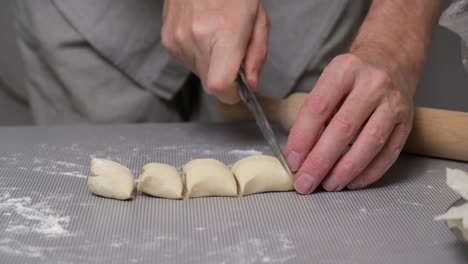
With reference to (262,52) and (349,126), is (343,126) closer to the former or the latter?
(349,126)

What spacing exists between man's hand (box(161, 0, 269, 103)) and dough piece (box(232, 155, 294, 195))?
114mm

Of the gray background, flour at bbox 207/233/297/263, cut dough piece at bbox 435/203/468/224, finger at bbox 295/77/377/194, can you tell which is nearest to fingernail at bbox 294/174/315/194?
finger at bbox 295/77/377/194

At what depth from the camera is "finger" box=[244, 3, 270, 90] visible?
0.97m

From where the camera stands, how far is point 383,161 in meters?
0.96

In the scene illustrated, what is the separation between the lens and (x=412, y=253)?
2.47 ft

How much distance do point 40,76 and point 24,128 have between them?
10.8 inches

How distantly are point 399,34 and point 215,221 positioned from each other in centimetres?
48

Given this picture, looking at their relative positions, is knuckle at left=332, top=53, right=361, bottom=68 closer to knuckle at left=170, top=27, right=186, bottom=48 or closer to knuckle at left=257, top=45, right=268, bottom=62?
knuckle at left=257, top=45, right=268, bottom=62

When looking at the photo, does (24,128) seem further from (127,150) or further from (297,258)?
(297,258)

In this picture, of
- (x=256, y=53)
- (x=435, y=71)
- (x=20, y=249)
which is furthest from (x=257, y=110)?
(x=435, y=71)

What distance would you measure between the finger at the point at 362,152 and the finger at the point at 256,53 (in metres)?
0.17

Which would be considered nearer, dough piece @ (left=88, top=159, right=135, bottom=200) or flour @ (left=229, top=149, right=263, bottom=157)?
dough piece @ (left=88, top=159, right=135, bottom=200)

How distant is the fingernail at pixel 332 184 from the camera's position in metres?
0.92

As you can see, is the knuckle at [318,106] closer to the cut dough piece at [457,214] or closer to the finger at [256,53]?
the finger at [256,53]
